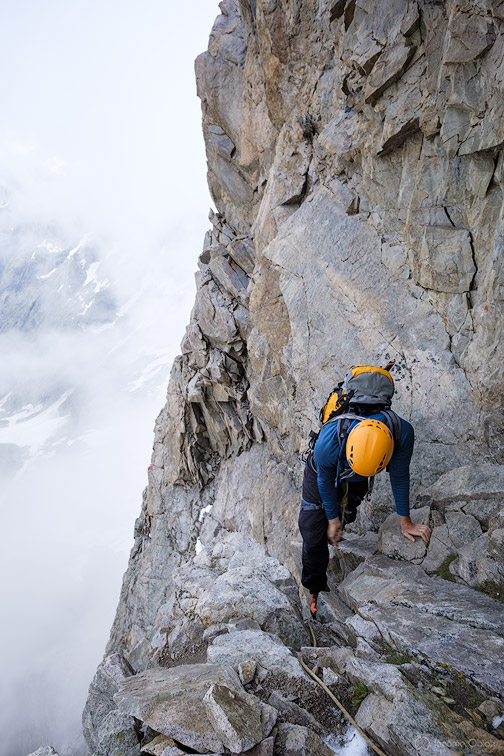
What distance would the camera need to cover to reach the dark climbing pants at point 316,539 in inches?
258

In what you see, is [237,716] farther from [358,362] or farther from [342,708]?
[358,362]

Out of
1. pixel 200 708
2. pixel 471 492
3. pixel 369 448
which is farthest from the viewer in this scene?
pixel 471 492

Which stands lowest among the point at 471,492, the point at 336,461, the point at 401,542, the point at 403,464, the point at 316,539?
the point at 401,542

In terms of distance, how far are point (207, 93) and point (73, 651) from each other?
85.1 metres

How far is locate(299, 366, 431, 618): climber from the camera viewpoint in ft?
16.5

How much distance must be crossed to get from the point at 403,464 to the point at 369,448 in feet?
3.83

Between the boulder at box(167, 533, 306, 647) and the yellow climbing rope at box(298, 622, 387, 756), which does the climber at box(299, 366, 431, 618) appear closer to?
the boulder at box(167, 533, 306, 647)

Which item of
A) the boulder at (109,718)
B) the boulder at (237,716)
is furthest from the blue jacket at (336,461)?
the boulder at (109,718)

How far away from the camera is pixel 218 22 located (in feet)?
48.3

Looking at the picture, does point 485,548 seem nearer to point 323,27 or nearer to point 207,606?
point 207,606

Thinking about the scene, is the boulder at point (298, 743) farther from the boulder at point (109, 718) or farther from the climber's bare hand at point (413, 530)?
the climber's bare hand at point (413, 530)

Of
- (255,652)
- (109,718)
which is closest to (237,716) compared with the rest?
(255,652)

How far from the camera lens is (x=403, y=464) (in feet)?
18.9

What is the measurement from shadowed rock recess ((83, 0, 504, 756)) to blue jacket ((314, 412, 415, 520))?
891 millimetres
